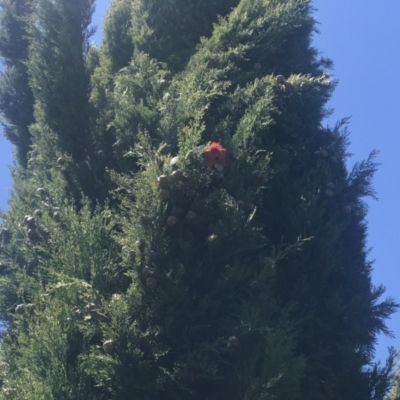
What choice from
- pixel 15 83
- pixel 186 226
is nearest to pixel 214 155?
pixel 186 226

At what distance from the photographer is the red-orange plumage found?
504cm

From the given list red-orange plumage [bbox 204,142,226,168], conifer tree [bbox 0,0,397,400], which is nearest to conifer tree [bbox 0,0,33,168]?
conifer tree [bbox 0,0,397,400]

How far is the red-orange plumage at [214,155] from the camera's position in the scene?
16.5 feet

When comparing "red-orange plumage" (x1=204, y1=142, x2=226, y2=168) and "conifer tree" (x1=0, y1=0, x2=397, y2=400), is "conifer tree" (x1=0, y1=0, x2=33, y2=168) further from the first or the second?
"red-orange plumage" (x1=204, y1=142, x2=226, y2=168)

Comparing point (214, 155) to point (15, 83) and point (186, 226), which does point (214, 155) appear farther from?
point (15, 83)

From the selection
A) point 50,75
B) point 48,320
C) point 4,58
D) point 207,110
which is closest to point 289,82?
point 207,110

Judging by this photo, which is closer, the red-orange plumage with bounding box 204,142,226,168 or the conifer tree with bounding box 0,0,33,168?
the red-orange plumage with bounding box 204,142,226,168

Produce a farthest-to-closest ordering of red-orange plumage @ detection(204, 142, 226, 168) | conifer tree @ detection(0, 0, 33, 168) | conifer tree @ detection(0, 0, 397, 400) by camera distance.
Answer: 1. conifer tree @ detection(0, 0, 33, 168)
2. red-orange plumage @ detection(204, 142, 226, 168)
3. conifer tree @ detection(0, 0, 397, 400)

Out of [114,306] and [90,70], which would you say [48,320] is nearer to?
[114,306]

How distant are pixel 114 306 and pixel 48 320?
462 mm

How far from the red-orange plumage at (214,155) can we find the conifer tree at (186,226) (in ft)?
0.08

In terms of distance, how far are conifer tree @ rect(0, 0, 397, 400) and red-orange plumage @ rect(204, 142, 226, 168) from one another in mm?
23

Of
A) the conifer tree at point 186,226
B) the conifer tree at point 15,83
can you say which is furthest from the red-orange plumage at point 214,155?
the conifer tree at point 15,83

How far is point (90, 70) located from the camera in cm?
656
